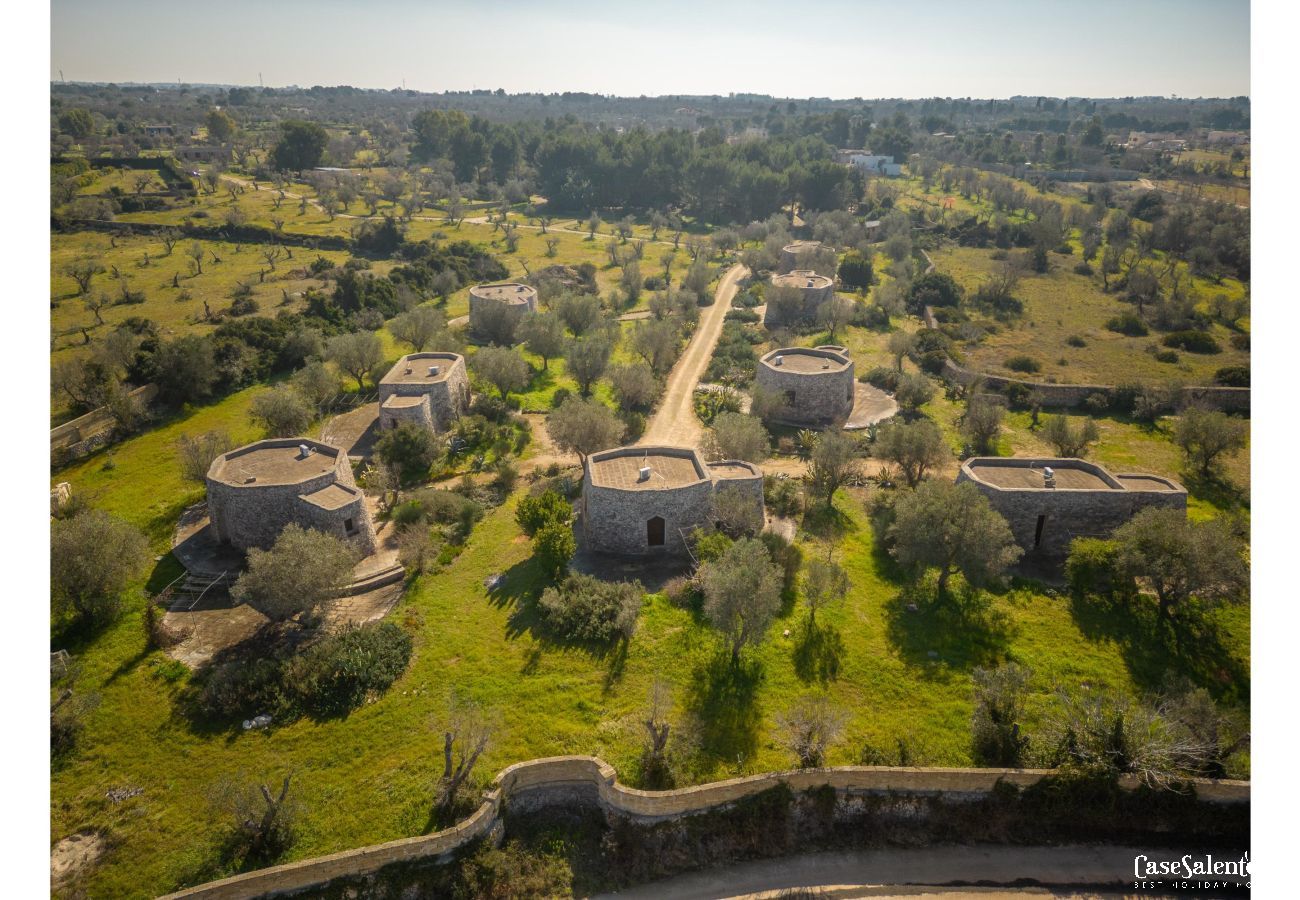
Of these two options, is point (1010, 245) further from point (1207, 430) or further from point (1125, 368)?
point (1207, 430)

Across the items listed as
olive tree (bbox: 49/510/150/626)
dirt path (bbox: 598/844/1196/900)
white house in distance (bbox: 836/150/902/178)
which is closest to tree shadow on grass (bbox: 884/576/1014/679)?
dirt path (bbox: 598/844/1196/900)

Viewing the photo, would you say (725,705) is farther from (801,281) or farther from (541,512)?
(801,281)

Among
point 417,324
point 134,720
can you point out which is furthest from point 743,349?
point 134,720

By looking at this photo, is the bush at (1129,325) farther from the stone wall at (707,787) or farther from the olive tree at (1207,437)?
the stone wall at (707,787)

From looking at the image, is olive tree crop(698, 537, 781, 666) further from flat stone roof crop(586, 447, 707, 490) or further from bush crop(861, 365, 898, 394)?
bush crop(861, 365, 898, 394)

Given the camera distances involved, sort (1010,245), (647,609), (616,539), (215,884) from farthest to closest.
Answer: (1010,245) < (616,539) < (647,609) < (215,884)

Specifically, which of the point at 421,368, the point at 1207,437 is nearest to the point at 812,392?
the point at 1207,437
